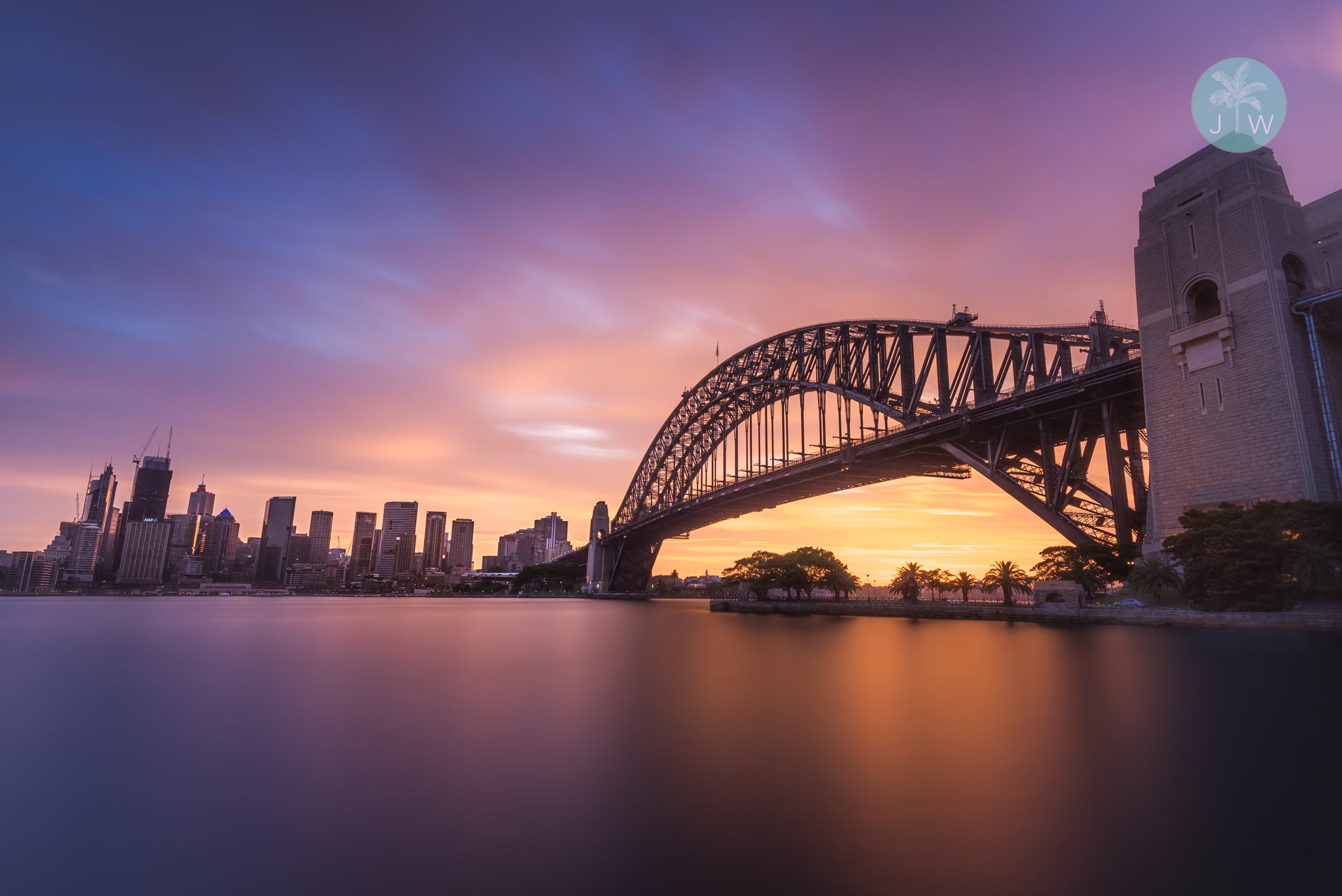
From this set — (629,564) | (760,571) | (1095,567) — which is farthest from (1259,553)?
(629,564)

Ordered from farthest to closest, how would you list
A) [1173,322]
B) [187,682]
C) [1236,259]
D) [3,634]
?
[3,634] → [1173,322] → [1236,259] → [187,682]

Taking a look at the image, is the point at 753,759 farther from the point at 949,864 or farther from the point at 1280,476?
the point at 1280,476

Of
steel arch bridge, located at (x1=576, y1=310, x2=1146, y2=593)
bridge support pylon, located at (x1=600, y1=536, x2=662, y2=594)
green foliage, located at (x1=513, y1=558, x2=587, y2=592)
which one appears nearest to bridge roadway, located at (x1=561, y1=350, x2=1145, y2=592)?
steel arch bridge, located at (x1=576, y1=310, x2=1146, y2=593)

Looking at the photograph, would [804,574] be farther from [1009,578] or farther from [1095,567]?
[1095,567]

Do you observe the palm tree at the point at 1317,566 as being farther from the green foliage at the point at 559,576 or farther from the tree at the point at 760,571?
the green foliage at the point at 559,576

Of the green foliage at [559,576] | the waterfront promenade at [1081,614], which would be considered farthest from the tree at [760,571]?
the green foliage at [559,576]

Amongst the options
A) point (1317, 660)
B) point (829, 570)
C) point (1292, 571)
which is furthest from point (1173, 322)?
point (829, 570)
